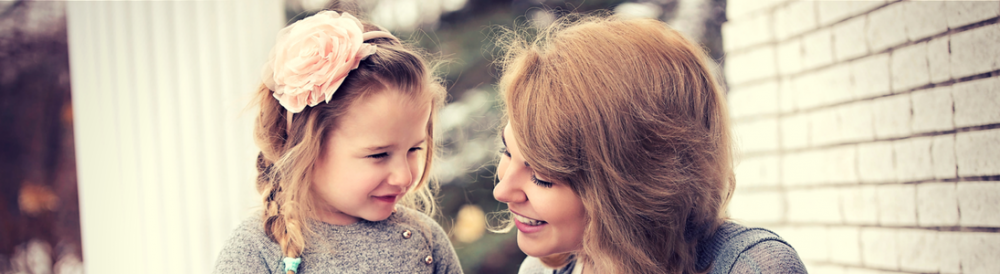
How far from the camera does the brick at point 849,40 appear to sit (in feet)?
5.78

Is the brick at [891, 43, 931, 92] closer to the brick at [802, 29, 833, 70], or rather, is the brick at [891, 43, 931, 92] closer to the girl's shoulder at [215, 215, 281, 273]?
the brick at [802, 29, 833, 70]

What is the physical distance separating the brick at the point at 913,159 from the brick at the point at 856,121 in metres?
0.13

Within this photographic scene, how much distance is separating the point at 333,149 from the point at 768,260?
1072 mm

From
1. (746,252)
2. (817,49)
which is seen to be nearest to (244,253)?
(746,252)

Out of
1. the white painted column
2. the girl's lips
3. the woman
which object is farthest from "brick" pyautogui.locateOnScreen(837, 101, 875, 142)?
the white painted column

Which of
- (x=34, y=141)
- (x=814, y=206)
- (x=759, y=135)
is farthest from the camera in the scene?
(x=34, y=141)

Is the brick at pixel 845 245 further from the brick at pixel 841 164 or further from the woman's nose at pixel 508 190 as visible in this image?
the woman's nose at pixel 508 190

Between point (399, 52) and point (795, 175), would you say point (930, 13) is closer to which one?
point (795, 175)

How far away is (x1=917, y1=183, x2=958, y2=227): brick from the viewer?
1.42 meters

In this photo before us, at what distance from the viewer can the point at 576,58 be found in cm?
129

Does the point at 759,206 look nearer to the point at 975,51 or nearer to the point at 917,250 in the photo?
the point at 917,250

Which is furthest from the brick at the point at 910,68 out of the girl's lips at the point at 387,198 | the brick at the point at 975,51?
the girl's lips at the point at 387,198

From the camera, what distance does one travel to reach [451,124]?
318 cm

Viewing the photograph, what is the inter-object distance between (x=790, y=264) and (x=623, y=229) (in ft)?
1.11
